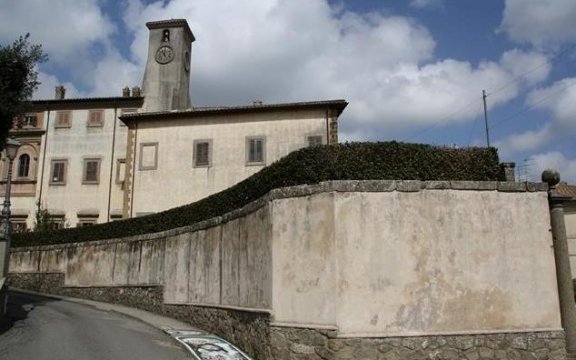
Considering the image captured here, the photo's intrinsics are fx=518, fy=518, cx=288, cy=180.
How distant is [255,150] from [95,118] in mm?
14123

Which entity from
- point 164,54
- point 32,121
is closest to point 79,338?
point 164,54

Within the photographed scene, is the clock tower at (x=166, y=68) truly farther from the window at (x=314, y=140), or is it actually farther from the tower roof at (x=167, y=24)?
the window at (x=314, y=140)

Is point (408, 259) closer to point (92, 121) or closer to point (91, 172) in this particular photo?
point (91, 172)

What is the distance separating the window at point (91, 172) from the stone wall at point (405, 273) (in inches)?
1105

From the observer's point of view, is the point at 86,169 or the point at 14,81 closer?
the point at 14,81

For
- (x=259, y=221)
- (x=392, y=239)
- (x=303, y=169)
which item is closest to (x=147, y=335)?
(x=259, y=221)

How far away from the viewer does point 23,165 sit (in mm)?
37531

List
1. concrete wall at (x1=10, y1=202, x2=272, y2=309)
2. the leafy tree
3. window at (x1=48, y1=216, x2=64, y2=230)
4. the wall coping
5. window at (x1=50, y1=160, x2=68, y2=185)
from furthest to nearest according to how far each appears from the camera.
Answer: window at (x1=50, y1=160, x2=68, y2=185) → window at (x1=48, y1=216, x2=64, y2=230) → the leafy tree → concrete wall at (x1=10, y1=202, x2=272, y2=309) → the wall coping

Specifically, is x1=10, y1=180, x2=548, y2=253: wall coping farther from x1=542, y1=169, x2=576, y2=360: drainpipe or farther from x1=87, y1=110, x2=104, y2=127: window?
x1=87, y1=110, x2=104, y2=127: window

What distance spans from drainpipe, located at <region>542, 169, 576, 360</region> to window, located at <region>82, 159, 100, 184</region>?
3161 cm

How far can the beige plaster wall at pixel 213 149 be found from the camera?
30.0m

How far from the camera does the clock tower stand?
123 feet

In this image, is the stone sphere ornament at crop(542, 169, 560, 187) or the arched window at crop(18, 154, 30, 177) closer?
the stone sphere ornament at crop(542, 169, 560, 187)

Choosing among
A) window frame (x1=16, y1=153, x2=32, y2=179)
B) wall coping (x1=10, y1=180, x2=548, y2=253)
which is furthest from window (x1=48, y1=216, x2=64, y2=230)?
wall coping (x1=10, y1=180, x2=548, y2=253)
